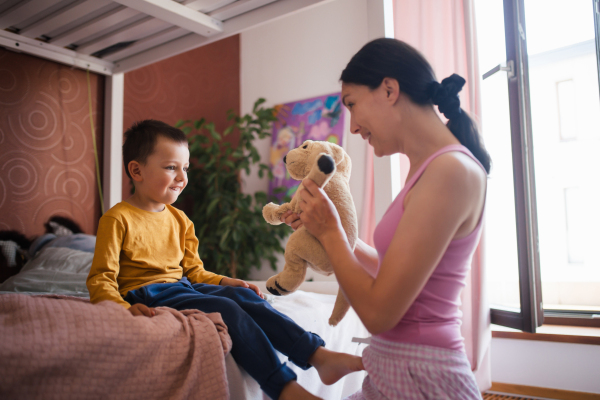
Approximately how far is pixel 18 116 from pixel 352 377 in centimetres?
206

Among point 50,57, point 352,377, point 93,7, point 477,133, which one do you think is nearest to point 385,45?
point 477,133

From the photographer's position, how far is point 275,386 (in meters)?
0.92

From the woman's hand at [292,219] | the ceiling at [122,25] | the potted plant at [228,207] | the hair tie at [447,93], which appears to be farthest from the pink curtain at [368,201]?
the hair tie at [447,93]

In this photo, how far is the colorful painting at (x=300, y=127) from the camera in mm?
2906

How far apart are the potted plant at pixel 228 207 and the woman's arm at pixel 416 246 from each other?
2139 mm

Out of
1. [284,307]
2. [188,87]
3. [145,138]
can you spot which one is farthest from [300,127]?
[284,307]

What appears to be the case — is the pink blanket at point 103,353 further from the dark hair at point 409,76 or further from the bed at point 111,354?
the dark hair at point 409,76

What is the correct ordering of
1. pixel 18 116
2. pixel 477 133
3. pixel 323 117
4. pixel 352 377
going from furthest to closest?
pixel 323 117, pixel 18 116, pixel 352 377, pixel 477 133

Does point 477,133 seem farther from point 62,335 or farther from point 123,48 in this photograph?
point 123,48

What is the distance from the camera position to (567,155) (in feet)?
7.81

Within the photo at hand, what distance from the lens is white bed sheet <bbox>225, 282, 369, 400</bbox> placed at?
3.15 feet

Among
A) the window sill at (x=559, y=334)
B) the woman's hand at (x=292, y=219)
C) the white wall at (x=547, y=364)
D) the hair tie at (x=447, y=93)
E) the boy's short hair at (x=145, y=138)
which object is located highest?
the boy's short hair at (x=145, y=138)

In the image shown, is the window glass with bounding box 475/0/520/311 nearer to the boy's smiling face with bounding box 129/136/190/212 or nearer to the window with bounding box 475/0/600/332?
the window with bounding box 475/0/600/332

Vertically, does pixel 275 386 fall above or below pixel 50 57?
below
